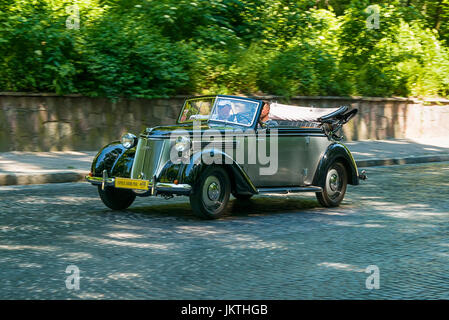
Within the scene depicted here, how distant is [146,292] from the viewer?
217 inches

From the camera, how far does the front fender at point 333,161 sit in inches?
399

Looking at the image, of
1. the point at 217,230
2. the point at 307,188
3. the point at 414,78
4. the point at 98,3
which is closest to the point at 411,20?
the point at 414,78

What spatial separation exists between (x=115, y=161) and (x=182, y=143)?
112 centimetres

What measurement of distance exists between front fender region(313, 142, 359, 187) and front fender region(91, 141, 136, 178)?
285 centimetres

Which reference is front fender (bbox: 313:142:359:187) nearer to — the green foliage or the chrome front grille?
the chrome front grille

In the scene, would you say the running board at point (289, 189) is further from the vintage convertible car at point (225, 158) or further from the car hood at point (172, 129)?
the car hood at point (172, 129)

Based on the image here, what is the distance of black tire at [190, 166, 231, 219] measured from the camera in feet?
28.0

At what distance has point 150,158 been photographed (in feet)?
28.7

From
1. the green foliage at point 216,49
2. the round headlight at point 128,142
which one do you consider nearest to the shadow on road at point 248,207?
the round headlight at point 128,142

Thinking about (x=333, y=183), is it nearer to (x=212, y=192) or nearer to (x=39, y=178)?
(x=212, y=192)

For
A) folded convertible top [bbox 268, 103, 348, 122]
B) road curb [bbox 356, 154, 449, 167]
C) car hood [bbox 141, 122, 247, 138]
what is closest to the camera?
car hood [bbox 141, 122, 247, 138]

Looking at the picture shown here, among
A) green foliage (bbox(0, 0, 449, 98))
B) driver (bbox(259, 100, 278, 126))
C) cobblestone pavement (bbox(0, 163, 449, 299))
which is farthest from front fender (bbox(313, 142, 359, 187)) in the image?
green foliage (bbox(0, 0, 449, 98))

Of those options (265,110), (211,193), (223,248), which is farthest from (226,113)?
(223,248)

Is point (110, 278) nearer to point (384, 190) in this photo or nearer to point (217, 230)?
point (217, 230)
